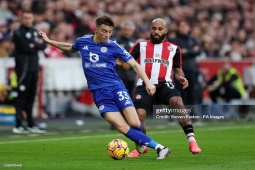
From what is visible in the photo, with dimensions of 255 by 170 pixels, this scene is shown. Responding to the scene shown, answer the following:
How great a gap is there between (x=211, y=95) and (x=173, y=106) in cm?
1184

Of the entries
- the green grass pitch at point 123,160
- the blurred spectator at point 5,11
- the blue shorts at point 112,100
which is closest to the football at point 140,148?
the green grass pitch at point 123,160

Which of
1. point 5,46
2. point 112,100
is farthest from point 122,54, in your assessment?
point 5,46

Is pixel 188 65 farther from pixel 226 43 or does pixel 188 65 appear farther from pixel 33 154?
pixel 226 43

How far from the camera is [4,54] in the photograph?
23.3 m

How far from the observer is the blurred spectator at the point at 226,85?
81.8 feet

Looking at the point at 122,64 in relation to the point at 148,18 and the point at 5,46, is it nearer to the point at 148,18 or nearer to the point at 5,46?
the point at 5,46

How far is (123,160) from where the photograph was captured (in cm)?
1241

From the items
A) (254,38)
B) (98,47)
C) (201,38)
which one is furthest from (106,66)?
(254,38)

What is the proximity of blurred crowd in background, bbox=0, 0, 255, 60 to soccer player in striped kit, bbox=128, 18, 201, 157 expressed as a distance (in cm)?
827

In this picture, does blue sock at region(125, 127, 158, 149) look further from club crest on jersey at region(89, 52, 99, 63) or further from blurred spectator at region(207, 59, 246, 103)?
blurred spectator at region(207, 59, 246, 103)

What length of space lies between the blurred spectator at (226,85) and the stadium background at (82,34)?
867mm

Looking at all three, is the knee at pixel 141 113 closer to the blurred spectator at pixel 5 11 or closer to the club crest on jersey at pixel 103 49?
the club crest on jersey at pixel 103 49

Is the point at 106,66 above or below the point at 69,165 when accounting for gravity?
above

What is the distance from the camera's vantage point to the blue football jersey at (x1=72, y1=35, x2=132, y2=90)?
12.5m
